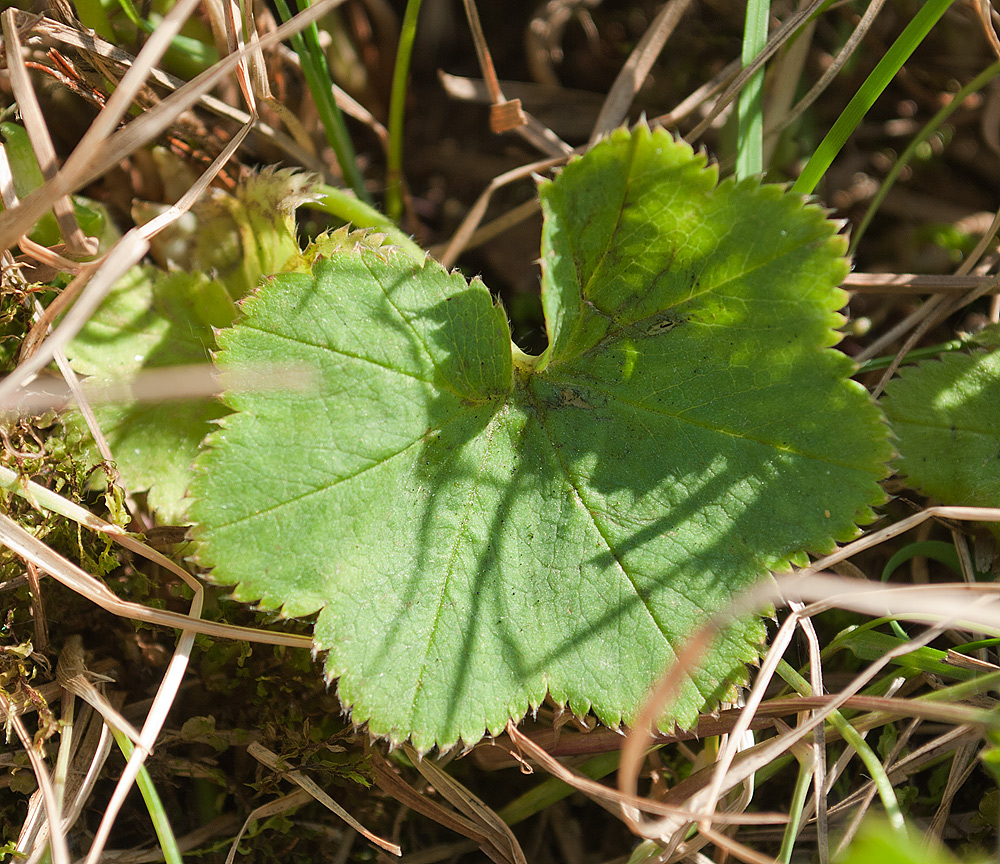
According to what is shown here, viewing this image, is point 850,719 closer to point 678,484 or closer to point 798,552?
point 798,552

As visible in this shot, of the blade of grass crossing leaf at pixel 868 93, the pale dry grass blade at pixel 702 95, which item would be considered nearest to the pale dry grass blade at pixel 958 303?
the blade of grass crossing leaf at pixel 868 93

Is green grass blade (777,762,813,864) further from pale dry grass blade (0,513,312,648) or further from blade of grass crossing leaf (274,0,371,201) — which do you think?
blade of grass crossing leaf (274,0,371,201)

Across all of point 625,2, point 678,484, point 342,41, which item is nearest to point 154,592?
point 678,484

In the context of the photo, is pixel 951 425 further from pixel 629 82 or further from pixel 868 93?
pixel 629 82

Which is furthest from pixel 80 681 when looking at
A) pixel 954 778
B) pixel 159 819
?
pixel 954 778

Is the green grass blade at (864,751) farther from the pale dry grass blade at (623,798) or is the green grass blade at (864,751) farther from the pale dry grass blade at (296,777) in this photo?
the pale dry grass blade at (296,777)
